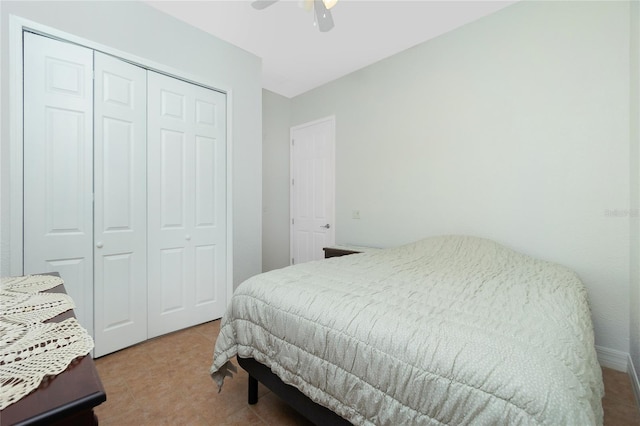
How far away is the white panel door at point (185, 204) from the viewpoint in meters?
2.40

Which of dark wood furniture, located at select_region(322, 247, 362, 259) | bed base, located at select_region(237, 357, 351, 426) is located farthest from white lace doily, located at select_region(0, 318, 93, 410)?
dark wood furniture, located at select_region(322, 247, 362, 259)

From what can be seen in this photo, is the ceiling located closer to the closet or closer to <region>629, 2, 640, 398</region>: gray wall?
the closet

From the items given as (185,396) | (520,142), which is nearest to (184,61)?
(185,396)

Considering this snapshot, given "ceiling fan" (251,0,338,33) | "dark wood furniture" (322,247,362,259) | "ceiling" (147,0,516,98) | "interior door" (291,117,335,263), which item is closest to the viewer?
"ceiling fan" (251,0,338,33)

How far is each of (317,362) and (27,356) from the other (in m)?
0.85

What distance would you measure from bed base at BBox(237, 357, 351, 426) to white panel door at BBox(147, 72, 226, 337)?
1325 millimetres

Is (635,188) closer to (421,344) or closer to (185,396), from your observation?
(421,344)

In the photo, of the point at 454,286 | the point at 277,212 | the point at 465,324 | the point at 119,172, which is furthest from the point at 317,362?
the point at 277,212

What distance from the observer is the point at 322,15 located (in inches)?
74.0

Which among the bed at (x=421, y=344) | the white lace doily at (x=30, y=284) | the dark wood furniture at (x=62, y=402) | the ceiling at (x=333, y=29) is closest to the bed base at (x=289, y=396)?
the bed at (x=421, y=344)

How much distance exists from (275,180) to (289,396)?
3.17 metres

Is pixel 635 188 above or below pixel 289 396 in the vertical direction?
above

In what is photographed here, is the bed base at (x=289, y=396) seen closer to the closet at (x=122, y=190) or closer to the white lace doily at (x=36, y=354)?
the white lace doily at (x=36, y=354)

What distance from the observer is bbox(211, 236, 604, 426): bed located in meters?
0.73
